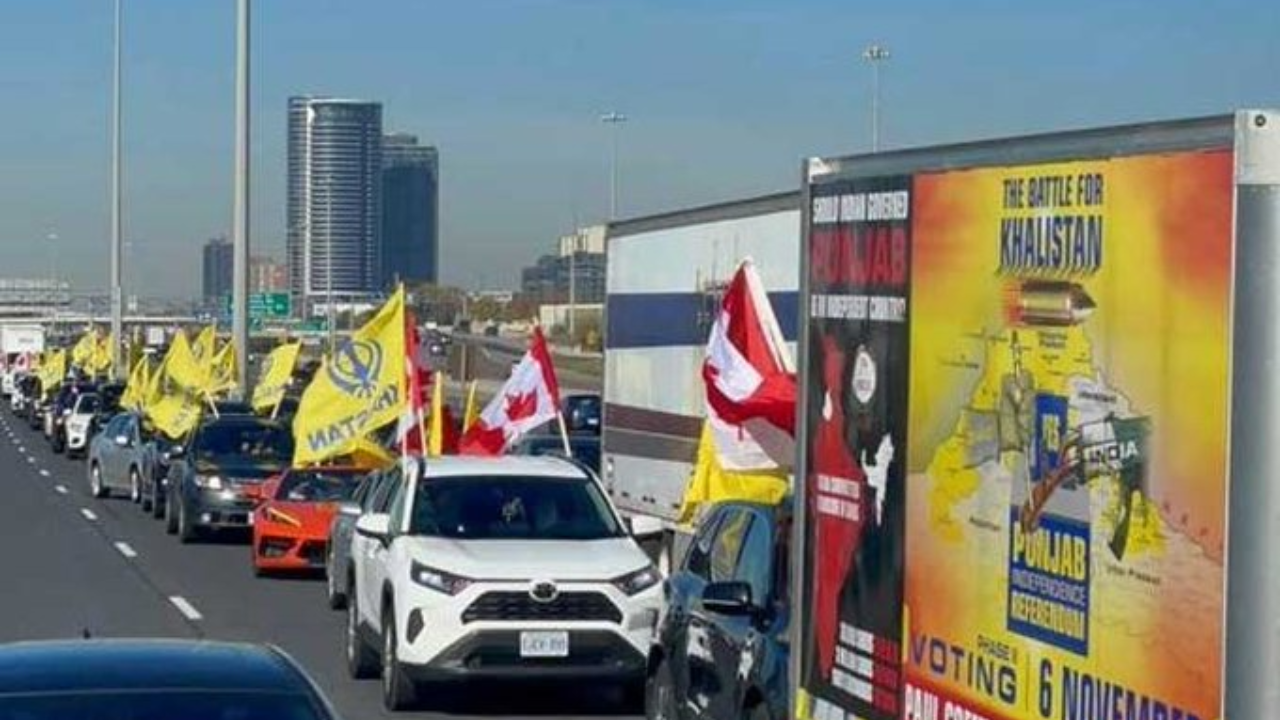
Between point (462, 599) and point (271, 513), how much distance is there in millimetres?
11323

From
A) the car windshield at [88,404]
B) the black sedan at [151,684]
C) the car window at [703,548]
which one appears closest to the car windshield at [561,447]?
the car window at [703,548]

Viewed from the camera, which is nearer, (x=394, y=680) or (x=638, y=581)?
(x=638, y=581)

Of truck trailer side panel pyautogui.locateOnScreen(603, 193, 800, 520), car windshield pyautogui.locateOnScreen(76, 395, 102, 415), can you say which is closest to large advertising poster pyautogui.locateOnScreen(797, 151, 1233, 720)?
truck trailer side panel pyautogui.locateOnScreen(603, 193, 800, 520)

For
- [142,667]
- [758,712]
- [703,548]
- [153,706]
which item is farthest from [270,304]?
[153,706]

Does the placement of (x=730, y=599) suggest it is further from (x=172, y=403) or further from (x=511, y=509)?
(x=172, y=403)

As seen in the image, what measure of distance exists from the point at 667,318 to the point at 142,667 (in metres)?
15.2

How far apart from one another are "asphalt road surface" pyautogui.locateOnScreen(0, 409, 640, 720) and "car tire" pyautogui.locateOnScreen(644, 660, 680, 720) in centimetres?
327

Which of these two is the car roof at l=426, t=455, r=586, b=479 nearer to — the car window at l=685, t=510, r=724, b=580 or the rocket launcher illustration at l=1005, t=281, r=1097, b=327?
the car window at l=685, t=510, r=724, b=580

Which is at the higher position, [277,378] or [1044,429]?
[1044,429]

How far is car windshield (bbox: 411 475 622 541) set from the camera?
1766cm

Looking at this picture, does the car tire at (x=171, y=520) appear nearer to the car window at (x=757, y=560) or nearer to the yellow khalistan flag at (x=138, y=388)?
the yellow khalistan flag at (x=138, y=388)

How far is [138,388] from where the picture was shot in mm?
51750

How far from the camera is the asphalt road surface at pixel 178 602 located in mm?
17875

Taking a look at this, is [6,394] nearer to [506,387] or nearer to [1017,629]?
[506,387]
